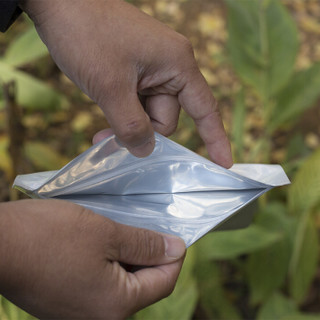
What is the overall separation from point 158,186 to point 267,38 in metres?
0.97

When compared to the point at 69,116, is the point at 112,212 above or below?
above

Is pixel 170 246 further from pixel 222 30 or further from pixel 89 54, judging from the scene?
pixel 222 30

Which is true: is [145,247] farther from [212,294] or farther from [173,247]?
[212,294]

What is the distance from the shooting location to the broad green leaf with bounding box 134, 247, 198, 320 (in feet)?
3.46

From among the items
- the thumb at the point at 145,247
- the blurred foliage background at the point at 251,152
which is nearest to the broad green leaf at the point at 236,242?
the blurred foliage background at the point at 251,152

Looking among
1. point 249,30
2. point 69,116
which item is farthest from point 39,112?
point 249,30

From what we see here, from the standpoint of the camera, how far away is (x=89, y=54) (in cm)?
72

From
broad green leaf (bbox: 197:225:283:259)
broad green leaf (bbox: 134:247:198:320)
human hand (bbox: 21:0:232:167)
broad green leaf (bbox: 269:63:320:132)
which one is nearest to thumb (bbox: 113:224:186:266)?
human hand (bbox: 21:0:232:167)

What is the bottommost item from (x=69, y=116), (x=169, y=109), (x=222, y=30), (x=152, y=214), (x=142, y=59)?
(x=69, y=116)

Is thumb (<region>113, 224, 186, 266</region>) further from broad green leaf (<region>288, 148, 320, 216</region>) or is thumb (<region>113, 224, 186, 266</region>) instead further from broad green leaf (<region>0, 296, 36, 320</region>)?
broad green leaf (<region>288, 148, 320, 216</region>)

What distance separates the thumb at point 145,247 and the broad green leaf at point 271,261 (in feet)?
2.41

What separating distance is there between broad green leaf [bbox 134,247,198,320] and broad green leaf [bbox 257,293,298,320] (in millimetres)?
311

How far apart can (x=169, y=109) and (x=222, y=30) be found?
167 cm

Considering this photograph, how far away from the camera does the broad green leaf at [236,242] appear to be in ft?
3.95
